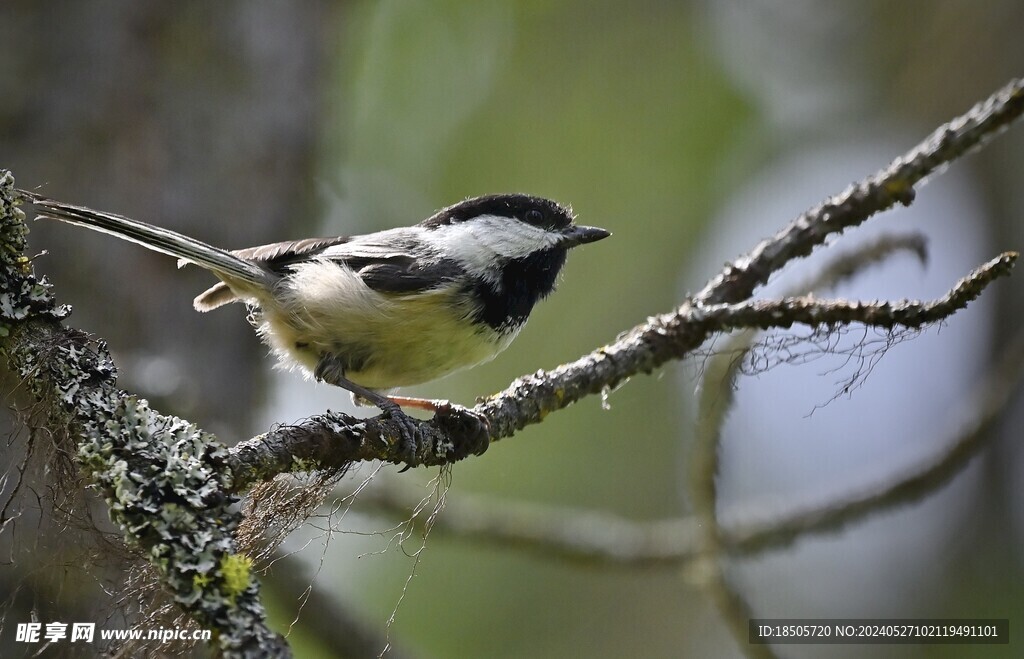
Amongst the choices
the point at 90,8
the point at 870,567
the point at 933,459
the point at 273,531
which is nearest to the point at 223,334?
the point at 90,8

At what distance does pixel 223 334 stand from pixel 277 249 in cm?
55

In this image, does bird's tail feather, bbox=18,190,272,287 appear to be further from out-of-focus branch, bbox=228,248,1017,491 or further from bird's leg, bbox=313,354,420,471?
out-of-focus branch, bbox=228,248,1017,491

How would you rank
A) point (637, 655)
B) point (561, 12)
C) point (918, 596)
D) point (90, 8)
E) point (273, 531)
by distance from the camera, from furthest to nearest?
point (561, 12) < point (637, 655) < point (918, 596) < point (90, 8) < point (273, 531)

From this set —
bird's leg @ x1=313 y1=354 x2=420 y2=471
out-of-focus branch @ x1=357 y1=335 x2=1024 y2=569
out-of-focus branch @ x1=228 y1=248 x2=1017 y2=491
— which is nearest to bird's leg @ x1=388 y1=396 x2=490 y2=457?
out-of-focus branch @ x1=228 y1=248 x2=1017 y2=491

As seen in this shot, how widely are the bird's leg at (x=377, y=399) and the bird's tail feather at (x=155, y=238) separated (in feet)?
1.13

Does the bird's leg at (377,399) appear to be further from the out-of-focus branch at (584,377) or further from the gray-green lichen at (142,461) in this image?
the gray-green lichen at (142,461)

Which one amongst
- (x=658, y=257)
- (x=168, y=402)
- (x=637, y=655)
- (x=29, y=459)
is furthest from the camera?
(x=658, y=257)

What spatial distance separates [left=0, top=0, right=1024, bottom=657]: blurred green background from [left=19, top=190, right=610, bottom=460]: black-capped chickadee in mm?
437

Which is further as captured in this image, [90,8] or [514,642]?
[514,642]

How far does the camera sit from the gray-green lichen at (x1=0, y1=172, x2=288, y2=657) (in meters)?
1.17

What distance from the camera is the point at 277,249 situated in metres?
2.65

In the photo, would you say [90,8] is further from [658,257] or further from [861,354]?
[658,257]

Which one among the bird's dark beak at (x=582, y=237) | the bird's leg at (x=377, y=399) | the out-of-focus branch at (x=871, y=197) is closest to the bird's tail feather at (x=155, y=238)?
the bird's leg at (x=377, y=399)

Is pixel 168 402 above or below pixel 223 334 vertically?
below
